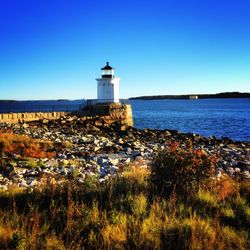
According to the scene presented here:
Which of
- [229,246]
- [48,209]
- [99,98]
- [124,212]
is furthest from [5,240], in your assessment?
[99,98]

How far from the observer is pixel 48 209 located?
596cm

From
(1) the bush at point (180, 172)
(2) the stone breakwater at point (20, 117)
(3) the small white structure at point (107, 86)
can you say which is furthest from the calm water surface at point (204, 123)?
(1) the bush at point (180, 172)

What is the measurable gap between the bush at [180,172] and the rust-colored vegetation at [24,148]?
22.6 ft

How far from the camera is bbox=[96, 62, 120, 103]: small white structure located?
37406 millimetres

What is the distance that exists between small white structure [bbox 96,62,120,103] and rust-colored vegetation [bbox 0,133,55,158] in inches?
877

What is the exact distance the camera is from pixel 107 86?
37531 millimetres

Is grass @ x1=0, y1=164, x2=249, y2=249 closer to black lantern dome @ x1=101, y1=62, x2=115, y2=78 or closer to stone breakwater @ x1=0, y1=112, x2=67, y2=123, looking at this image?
stone breakwater @ x1=0, y1=112, x2=67, y2=123

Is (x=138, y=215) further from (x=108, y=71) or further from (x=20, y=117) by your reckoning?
(x=108, y=71)

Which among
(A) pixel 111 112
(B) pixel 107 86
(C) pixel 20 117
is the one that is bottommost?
(C) pixel 20 117

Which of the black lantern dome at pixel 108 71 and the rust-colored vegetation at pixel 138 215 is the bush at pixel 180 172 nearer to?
the rust-colored vegetation at pixel 138 215

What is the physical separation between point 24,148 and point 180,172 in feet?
28.8

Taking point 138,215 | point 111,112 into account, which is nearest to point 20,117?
point 111,112

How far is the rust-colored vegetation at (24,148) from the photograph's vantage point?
13.0 meters

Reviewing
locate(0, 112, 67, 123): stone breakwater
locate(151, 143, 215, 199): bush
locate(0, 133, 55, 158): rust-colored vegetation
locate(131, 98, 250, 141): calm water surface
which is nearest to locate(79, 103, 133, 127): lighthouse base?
locate(0, 112, 67, 123): stone breakwater
